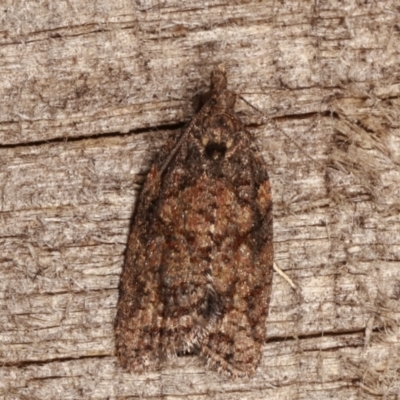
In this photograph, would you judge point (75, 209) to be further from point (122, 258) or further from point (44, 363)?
point (44, 363)

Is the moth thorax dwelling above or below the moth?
above

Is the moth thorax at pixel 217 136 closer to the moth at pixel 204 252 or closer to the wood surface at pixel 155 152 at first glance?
Result: the moth at pixel 204 252

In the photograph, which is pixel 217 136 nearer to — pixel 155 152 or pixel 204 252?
pixel 155 152

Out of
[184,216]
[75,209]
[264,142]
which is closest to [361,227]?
[264,142]

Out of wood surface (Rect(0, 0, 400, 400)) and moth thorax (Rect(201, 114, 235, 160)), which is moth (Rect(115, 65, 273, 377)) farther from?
wood surface (Rect(0, 0, 400, 400))

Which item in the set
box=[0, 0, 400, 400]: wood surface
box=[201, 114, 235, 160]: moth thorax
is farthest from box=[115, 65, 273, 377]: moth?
box=[0, 0, 400, 400]: wood surface

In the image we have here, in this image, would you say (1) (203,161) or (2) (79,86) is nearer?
(1) (203,161)

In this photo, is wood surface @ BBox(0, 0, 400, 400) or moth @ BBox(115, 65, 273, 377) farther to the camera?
wood surface @ BBox(0, 0, 400, 400)
